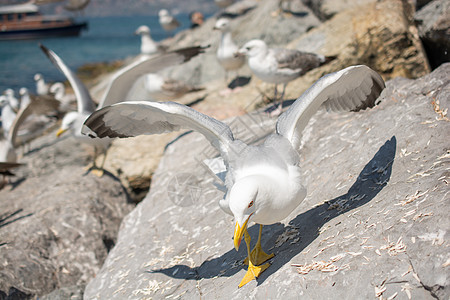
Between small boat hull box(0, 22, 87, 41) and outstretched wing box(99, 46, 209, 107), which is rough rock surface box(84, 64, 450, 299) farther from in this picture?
small boat hull box(0, 22, 87, 41)

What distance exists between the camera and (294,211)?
400 cm

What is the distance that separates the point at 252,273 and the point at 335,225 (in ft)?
2.27

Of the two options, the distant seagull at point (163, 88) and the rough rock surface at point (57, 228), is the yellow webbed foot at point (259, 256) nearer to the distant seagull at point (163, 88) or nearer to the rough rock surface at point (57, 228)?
the rough rock surface at point (57, 228)

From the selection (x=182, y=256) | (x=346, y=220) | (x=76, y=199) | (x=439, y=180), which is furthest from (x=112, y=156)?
(x=439, y=180)

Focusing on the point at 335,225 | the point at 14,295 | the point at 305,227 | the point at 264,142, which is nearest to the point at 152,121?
the point at 264,142

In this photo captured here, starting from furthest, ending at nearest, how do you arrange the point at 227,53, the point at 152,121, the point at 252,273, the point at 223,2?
the point at 223,2, the point at 227,53, the point at 152,121, the point at 252,273

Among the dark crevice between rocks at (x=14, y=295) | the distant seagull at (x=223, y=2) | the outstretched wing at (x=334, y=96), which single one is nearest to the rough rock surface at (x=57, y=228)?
the dark crevice between rocks at (x=14, y=295)

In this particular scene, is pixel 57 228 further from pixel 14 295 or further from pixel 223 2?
pixel 223 2

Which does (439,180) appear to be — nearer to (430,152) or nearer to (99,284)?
(430,152)

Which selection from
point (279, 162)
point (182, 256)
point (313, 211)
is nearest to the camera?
point (279, 162)

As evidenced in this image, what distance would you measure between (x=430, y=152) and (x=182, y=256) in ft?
7.59

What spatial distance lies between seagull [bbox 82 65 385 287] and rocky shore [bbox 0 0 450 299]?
0.41 meters

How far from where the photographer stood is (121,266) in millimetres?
4527

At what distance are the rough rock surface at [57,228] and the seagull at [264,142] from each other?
189 centimetres
